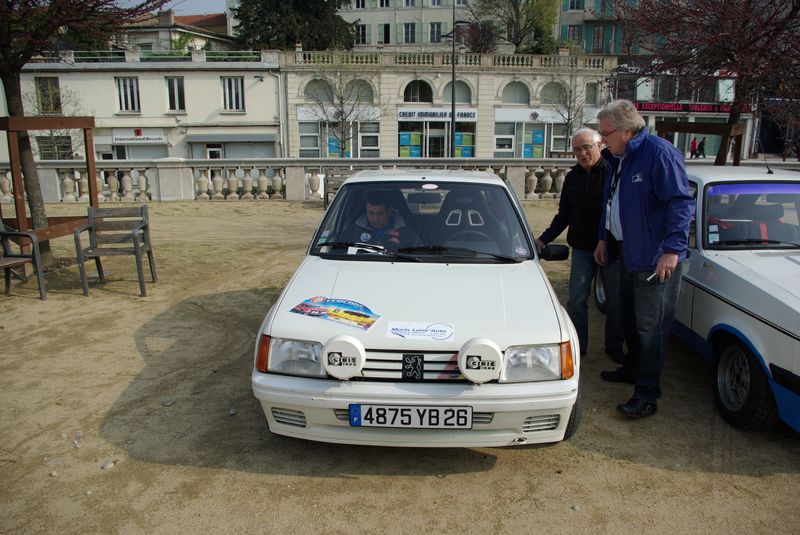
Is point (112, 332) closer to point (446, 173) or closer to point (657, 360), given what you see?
point (446, 173)

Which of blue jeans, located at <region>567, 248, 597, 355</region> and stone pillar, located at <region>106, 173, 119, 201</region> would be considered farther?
stone pillar, located at <region>106, 173, 119, 201</region>

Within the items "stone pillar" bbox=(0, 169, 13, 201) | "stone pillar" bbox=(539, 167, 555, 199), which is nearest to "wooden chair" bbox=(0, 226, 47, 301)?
"stone pillar" bbox=(0, 169, 13, 201)

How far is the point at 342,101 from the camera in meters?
39.8

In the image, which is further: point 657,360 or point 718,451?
point 657,360

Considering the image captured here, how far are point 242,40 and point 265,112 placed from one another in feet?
34.8

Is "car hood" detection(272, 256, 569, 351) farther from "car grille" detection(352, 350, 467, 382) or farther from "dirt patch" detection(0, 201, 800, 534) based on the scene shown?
"dirt patch" detection(0, 201, 800, 534)

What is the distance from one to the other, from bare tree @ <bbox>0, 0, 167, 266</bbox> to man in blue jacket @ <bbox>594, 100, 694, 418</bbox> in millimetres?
6653

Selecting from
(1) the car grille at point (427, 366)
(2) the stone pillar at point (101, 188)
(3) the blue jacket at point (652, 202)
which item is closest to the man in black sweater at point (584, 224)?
(3) the blue jacket at point (652, 202)

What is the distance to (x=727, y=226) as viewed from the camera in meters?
4.88

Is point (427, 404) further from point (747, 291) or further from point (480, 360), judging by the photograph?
point (747, 291)

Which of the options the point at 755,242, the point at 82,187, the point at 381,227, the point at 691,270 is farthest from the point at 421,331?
the point at 82,187

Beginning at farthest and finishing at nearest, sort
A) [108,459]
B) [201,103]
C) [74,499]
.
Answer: [201,103]
[108,459]
[74,499]

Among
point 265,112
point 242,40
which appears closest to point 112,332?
point 265,112

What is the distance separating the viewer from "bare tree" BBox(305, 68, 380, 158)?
4038 centimetres
